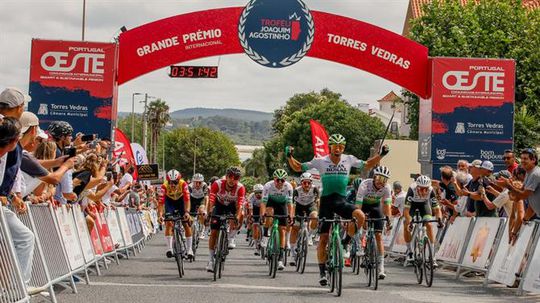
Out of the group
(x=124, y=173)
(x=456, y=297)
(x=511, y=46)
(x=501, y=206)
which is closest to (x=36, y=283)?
(x=456, y=297)

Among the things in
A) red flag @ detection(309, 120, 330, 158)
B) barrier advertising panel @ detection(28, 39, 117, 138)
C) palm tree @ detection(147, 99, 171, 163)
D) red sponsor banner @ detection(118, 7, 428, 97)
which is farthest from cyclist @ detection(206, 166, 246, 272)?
palm tree @ detection(147, 99, 171, 163)

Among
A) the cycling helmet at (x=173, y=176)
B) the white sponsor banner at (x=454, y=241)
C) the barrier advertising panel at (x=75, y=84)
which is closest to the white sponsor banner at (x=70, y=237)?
the cycling helmet at (x=173, y=176)

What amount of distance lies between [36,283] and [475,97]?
17425 mm

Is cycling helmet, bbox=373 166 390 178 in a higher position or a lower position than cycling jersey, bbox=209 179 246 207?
higher

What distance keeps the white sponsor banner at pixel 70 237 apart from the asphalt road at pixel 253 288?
34 centimetres

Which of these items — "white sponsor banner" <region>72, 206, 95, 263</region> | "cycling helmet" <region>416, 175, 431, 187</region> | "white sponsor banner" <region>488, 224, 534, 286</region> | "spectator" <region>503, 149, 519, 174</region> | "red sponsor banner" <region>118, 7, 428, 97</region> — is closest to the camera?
"white sponsor banner" <region>72, 206, 95, 263</region>

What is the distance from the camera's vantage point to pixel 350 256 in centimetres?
1916

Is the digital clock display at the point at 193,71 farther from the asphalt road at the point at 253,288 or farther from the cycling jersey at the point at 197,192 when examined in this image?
the asphalt road at the point at 253,288

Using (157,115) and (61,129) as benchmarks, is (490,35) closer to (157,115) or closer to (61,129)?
(61,129)

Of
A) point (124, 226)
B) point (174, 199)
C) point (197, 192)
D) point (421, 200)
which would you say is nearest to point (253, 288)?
point (421, 200)

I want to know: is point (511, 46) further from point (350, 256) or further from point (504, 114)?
point (350, 256)

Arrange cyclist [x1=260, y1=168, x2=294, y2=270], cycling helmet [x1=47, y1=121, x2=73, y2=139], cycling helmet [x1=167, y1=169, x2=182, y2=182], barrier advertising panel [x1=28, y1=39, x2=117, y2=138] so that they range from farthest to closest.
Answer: barrier advertising panel [x1=28, y1=39, x2=117, y2=138] < cyclist [x1=260, y1=168, x2=294, y2=270] < cycling helmet [x1=167, y1=169, x2=182, y2=182] < cycling helmet [x1=47, y1=121, x2=73, y2=139]

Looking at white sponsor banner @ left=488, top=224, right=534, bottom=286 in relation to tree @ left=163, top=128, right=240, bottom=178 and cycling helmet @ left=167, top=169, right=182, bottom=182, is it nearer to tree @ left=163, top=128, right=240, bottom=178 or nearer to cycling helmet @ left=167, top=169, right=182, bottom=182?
cycling helmet @ left=167, top=169, right=182, bottom=182

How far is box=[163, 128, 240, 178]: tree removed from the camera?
552 ft
